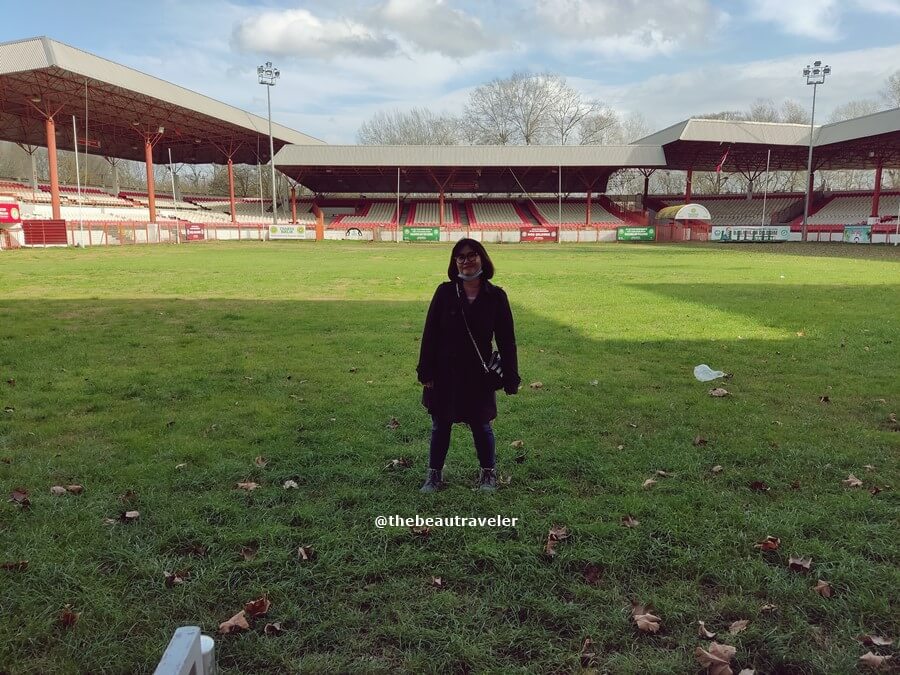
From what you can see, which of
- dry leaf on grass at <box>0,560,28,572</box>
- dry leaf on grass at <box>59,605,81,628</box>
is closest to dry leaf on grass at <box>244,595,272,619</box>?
dry leaf on grass at <box>59,605,81,628</box>

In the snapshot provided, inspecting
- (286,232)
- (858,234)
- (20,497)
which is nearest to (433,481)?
(20,497)

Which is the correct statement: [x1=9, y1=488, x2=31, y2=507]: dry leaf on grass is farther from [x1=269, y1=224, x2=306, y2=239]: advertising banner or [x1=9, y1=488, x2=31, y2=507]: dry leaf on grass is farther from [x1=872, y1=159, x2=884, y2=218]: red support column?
[x1=872, y1=159, x2=884, y2=218]: red support column

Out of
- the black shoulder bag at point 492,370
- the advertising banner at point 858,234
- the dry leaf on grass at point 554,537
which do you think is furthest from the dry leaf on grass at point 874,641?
the advertising banner at point 858,234

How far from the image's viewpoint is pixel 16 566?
310cm

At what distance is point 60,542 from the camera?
3338mm

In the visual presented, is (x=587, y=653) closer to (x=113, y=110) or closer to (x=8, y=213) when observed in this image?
(x=8, y=213)

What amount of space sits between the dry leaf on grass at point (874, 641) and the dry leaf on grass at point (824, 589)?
0.29 m

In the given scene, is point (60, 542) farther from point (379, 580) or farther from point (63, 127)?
point (63, 127)

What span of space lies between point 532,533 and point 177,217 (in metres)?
55.4

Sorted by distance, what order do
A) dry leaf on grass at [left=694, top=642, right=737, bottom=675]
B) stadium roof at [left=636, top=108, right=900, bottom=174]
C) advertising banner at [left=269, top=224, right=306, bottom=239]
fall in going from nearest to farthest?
dry leaf on grass at [left=694, top=642, right=737, bottom=675] < stadium roof at [left=636, top=108, right=900, bottom=174] < advertising banner at [left=269, top=224, right=306, bottom=239]

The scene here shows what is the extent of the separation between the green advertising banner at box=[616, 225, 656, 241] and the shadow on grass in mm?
44017

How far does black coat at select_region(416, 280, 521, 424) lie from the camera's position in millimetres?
3805

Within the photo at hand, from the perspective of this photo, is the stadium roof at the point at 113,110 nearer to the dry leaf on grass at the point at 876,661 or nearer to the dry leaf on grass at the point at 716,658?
the dry leaf on grass at the point at 716,658

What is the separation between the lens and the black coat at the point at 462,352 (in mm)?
3805
